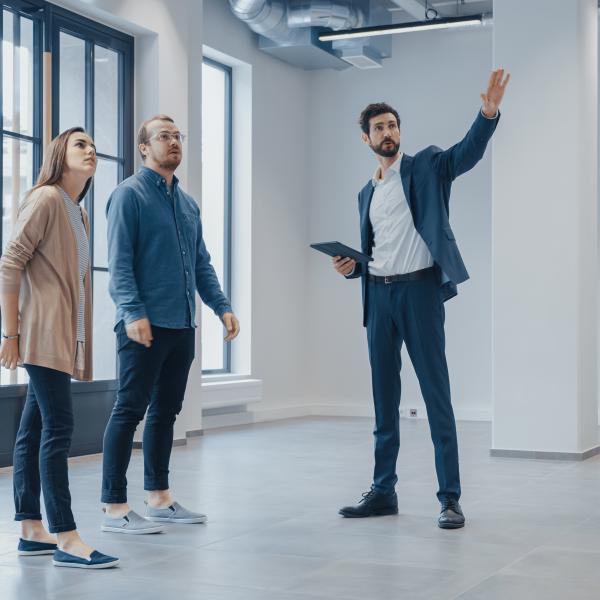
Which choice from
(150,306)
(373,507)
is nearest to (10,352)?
(150,306)

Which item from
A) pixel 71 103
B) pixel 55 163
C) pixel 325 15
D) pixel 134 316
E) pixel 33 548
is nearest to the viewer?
pixel 55 163

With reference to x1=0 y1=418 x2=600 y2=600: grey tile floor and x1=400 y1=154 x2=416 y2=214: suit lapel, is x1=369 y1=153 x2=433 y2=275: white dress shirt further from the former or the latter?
x1=0 y1=418 x2=600 y2=600: grey tile floor

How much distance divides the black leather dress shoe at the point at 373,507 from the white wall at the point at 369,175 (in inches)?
188

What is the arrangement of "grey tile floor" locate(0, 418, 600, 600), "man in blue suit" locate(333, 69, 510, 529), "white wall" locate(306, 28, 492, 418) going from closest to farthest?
"grey tile floor" locate(0, 418, 600, 600)
"man in blue suit" locate(333, 69, 510, 529)
"white wall" locate(306, 28, 492, 418)

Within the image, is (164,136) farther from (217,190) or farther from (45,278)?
(217,190)

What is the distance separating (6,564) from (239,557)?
27.7 inches

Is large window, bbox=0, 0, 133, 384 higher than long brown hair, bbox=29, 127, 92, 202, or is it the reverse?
large window, bbox=0, 0, 133, 384

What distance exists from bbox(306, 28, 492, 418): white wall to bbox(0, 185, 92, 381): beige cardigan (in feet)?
19.6

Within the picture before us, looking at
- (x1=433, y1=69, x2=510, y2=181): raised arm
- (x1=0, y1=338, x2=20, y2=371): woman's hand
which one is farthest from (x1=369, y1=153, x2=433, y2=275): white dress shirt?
(x1=0, y1=338, x2=20, y2=371): woman's hand

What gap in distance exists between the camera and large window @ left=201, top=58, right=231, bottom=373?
872 cm

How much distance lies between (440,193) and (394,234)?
228 mm

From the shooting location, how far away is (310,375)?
31.8 feet

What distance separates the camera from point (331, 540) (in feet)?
12.0

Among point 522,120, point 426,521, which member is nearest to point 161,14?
point 522,120
